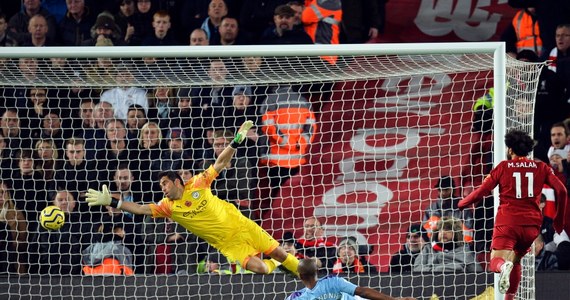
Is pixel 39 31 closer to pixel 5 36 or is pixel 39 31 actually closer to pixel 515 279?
pixel 5 36

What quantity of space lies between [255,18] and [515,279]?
4.87 metres

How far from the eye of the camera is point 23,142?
1414cm

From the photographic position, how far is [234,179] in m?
13.5

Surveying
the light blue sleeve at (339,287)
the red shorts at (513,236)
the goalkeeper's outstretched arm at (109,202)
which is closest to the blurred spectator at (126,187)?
the goalkeeper's outstretched arm at (109,202)

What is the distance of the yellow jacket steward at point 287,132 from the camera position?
13.7 metres

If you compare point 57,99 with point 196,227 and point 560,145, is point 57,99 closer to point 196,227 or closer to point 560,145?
point 196,227

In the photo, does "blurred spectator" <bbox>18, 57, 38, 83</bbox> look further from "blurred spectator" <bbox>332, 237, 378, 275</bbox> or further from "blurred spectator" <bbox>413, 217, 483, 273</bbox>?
"blurred spectator" <bbox>413, 217, 483, 273</bbox>

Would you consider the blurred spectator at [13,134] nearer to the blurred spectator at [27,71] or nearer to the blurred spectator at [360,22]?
the blurred spectator at [27,71]

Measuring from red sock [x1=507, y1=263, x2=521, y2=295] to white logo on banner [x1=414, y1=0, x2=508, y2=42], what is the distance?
4133 mm

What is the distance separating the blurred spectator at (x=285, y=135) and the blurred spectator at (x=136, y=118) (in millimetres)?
1255

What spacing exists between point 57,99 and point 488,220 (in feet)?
15.9

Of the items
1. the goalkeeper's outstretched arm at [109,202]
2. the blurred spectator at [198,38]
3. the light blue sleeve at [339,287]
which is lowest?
the light blue sleeve at [339,287]

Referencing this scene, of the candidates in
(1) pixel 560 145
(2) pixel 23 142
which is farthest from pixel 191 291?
(1) pixel 560 145

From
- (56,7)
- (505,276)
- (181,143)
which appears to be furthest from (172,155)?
(505,276)
